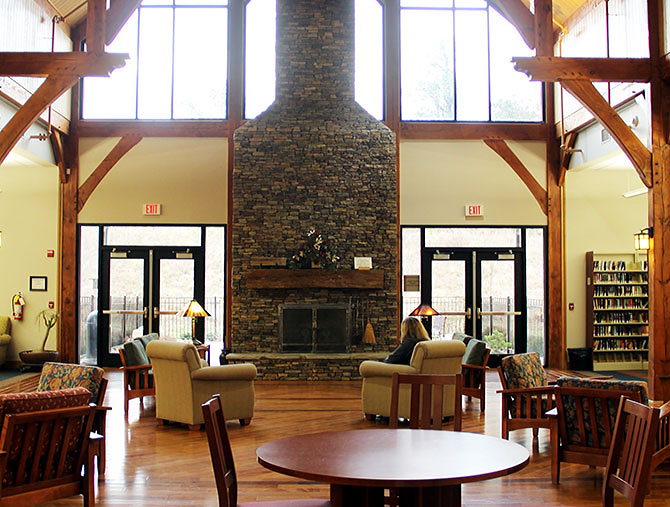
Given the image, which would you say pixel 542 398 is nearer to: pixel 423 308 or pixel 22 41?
pixel 423 308

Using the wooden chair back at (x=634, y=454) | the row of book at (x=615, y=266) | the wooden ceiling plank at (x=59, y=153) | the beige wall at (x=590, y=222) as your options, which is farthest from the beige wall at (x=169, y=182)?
the wooden chair back at (x=634, y=454)

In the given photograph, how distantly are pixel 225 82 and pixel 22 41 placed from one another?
10.8ft

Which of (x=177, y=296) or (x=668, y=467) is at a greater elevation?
(x=177, y=296)

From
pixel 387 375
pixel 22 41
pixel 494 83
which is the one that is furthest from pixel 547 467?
pixel 22 41

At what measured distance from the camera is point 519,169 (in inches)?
489

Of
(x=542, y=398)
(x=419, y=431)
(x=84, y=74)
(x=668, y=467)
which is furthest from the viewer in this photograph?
(x=84, y=74)

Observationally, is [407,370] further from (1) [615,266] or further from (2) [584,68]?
(1) [615,266]

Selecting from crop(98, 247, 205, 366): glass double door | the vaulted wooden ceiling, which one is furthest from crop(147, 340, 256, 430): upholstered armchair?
the vaulted wooden ceiling

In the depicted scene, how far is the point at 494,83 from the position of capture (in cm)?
1259

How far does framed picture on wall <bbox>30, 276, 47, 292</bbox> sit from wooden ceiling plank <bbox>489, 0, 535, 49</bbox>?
356 inches

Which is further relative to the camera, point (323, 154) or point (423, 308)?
point (323, 154)

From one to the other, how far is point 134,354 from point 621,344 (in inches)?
327

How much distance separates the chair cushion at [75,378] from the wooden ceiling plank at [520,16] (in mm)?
9515

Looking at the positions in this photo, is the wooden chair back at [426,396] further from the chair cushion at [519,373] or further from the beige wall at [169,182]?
the beige wall at [169,182]
